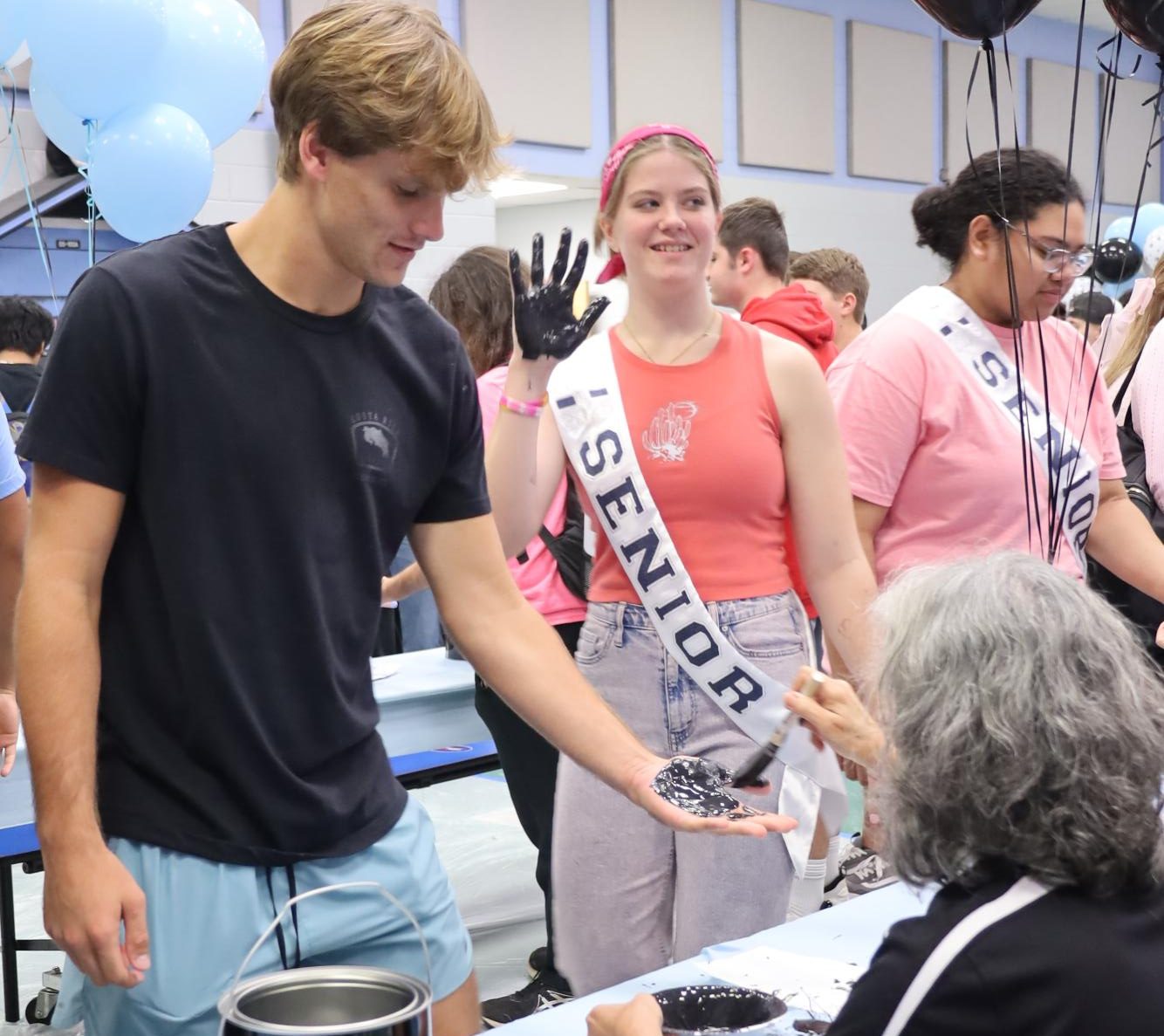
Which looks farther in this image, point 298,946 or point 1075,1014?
point 298,946

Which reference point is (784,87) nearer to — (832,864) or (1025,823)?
(832,864)

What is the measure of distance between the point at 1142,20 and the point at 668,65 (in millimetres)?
6331

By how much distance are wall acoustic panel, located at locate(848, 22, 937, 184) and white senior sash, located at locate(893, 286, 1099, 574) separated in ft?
23.5

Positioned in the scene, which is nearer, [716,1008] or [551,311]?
[716,1008]

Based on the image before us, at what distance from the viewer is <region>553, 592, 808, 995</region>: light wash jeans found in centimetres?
181

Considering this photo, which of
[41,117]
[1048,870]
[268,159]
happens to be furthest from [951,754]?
[268,159]

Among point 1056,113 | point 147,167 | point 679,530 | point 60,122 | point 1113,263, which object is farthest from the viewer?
point 1056,113

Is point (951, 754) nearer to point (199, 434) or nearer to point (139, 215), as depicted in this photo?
point (199, 434)

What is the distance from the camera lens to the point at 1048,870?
1.02 m

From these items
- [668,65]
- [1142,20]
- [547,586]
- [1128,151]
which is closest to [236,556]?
[1142,20]

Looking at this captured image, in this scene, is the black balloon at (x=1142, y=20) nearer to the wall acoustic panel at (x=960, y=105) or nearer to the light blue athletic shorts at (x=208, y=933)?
the light blue athletic shorts at (x=208, y=933)

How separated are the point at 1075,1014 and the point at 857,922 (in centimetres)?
59

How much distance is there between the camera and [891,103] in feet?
30.1

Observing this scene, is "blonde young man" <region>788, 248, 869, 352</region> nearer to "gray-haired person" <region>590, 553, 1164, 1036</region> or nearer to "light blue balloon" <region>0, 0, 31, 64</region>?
"light blue balloon" <region>0, 0, 31, 64</region>
